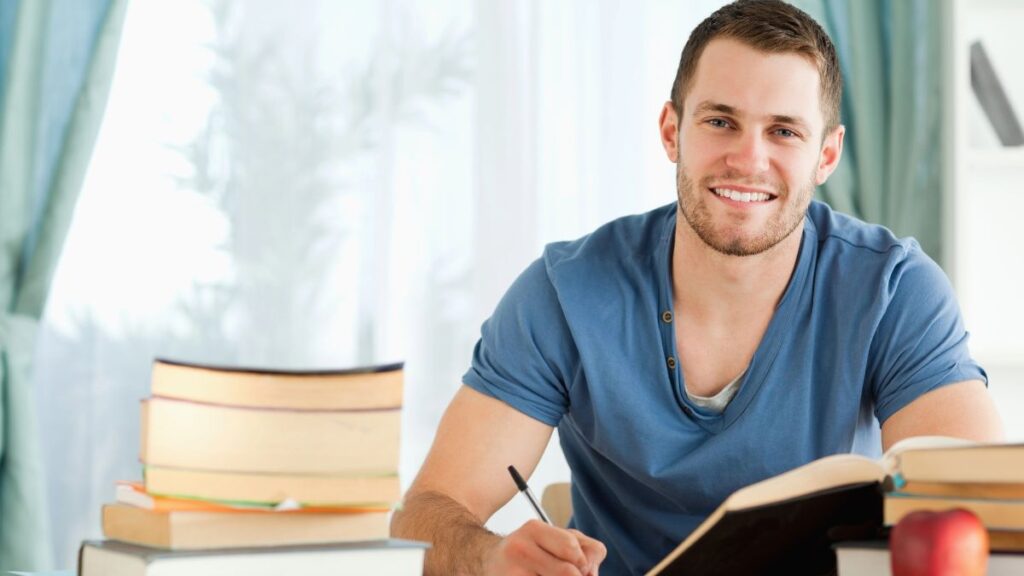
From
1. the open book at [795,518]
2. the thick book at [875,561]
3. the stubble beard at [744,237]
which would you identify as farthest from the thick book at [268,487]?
the stubble beard at [744,237]

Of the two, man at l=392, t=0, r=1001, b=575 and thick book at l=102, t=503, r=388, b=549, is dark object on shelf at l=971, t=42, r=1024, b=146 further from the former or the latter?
thick book at l=102, t=503, r=388, b=549

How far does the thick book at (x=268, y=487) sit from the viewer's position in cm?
100

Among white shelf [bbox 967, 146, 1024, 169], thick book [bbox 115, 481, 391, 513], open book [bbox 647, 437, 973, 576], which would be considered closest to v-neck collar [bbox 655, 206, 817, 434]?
open book [bbox 647, 437, 973, 576]

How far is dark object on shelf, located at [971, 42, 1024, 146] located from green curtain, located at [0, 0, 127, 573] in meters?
1.89

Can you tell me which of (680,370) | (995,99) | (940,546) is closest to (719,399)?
(680,370)

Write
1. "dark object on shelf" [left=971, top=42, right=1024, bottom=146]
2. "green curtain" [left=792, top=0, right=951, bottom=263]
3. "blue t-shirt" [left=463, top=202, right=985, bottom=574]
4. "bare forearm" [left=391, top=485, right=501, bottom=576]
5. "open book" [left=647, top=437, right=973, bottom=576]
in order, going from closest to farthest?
"open book" [left=647, top=437, right=973, bottom=576] → "bare forearm" [left=391, top=485, right=501, bottom=576] → "blue t-shirt" [left=463, top=202, right=985, bottom=574] → "dark object on shelf" [left=971, top=42, right=1024, bottom=146] → "green curtain" [left=792, top=0, right=951, bottom=263]

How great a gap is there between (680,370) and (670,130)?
0.40 m

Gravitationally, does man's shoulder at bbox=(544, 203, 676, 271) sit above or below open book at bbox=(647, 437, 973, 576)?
above

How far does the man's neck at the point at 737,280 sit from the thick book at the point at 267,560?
863mm

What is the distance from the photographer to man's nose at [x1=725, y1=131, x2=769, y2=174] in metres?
1.74

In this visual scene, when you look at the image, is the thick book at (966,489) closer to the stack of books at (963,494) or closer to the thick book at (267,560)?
the stack of books at (963,494)

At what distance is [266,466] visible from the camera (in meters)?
1.01

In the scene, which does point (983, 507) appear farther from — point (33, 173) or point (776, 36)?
point (33, 173)

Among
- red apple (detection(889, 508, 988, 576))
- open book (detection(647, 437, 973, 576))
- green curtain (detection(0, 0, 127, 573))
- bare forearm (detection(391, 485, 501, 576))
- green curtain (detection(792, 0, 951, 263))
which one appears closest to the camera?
red apple (detection(889, 508, 988, 576))
